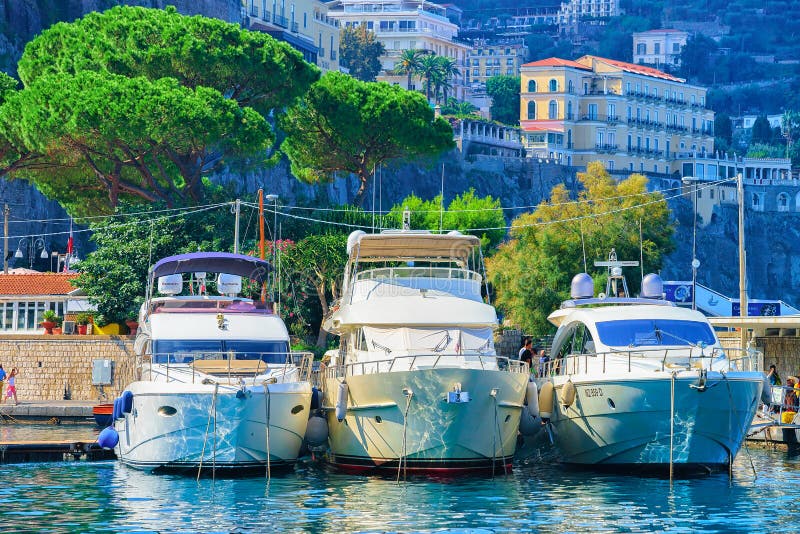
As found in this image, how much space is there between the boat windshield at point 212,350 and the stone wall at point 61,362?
18546 mm

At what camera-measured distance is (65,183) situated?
2430 inches

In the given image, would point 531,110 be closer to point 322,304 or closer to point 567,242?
point 567,242

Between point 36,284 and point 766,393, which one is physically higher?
point 36,284

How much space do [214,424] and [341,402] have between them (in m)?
2.71

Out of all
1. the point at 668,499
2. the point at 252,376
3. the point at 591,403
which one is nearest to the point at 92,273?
the point at 252,376

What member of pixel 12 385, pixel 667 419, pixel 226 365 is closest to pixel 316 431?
pixel 226 365

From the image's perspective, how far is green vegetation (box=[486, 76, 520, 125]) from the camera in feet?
589

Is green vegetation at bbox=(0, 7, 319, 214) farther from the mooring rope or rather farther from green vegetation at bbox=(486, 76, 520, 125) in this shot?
green vegetation at bbox=(486, 76, 520, 125)

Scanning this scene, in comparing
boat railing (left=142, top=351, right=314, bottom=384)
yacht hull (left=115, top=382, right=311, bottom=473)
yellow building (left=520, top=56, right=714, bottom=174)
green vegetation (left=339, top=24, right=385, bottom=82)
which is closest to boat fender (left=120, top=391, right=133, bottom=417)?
yacht hull (left=115, top=382, right=311, bottom=473)

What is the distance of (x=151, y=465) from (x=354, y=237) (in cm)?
758

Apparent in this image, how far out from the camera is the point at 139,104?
183 feet

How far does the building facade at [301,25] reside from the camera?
122 meters

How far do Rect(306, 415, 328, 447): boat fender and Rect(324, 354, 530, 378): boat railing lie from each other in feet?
4.76

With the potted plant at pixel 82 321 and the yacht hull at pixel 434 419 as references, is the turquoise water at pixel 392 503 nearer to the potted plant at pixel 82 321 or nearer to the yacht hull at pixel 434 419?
the yacht hull at pixel 434 419
